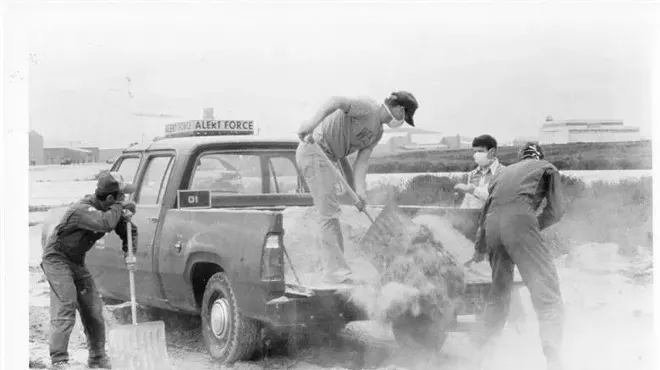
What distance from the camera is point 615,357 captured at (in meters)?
6.30

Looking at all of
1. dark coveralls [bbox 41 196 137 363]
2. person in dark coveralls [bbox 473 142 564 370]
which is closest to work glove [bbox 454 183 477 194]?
person in dark coveralls [bbox 473 142 564 370]

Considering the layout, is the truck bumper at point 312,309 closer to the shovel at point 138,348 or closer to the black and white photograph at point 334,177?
the black and white photograph at point 334,177

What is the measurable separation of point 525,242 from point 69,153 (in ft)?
12.5

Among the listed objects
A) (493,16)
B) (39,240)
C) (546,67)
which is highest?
(493,16)

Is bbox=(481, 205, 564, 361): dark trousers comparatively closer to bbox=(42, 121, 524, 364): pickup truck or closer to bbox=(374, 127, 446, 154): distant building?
bbox=(42, 121, 524, 364): pickup truck

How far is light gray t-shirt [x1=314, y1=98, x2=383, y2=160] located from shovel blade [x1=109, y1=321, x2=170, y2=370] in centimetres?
192

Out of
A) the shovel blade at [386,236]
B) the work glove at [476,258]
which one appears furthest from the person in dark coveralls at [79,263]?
the work glove at [476,258]

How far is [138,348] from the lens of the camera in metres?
5.54

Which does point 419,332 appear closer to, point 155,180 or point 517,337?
point 517,337

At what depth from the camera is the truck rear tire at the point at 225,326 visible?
533 centimetres

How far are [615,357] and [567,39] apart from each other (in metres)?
2.71

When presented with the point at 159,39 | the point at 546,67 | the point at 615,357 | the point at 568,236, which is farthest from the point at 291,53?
the point at 615,357

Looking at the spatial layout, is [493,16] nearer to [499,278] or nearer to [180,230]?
[499,278]

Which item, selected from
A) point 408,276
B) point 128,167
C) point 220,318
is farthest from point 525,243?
point 128,167
